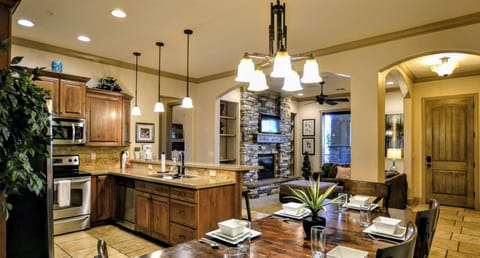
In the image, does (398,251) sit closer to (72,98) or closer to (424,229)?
(424,229)

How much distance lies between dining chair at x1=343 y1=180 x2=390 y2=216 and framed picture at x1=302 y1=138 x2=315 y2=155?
6791mm

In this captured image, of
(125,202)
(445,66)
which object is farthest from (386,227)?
(445,66)

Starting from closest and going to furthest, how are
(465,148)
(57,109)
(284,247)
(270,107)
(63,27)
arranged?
(284,247), (63,27), (57,109), (465,148), (270,107)

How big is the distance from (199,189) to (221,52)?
257 centimetres

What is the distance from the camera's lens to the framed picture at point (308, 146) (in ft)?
31.9

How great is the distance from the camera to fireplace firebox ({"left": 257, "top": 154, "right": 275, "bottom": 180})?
8.37 meters

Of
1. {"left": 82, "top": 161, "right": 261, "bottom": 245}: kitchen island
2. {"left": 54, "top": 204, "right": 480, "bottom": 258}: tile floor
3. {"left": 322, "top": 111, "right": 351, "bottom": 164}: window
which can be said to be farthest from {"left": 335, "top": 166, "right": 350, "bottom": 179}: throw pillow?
{"left": 82, "top": 161, "right": 261, "bottom": 245}: kitchen island

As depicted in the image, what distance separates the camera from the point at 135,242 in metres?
3.90

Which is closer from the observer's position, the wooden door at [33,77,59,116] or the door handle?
the wooden door at [33,77,59,116]

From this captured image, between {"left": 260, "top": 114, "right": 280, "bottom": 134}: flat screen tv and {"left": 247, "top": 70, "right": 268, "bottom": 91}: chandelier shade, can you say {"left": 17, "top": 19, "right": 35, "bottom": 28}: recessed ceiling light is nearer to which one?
{"left": 247, "top": 70, "right": 268, "bottom": 91}: chandelier shade

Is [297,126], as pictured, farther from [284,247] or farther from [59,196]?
[284,247]

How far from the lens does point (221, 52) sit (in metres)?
4.91

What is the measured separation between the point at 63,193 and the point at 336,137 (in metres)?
7.81

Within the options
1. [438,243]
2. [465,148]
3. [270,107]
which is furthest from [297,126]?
[438,243]
